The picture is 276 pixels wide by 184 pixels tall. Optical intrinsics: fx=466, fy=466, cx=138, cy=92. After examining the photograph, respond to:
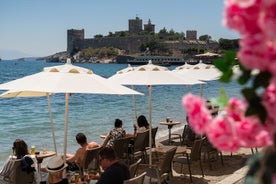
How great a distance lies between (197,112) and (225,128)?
0.09 meters

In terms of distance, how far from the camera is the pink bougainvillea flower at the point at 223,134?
1.25 meters

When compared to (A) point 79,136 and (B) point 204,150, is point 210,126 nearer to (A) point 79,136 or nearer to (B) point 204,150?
(A) point 79,136

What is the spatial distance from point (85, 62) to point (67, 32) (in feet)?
109

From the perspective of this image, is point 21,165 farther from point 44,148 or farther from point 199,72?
point 199,72

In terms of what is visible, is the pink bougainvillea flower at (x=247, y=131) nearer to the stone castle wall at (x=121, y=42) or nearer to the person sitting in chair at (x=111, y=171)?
the person sitting in chair at (x=111, y=171)

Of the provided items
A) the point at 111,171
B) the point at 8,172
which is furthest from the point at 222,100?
the point at 8,172

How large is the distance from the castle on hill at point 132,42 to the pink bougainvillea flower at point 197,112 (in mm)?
160538

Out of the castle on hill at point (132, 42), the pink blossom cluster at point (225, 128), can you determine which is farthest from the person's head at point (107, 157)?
the castle on hill at point (132, 42)

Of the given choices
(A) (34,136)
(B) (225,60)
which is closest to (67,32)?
(A) (34,136)

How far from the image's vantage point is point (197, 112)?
1252mm

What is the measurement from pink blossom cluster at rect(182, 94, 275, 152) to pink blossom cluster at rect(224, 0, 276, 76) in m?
0.18

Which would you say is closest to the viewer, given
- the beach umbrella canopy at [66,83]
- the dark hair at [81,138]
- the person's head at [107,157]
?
the person's head at [107,157]

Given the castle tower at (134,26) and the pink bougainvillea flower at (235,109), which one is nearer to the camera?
the pink bougainvillea flower at (235,109)

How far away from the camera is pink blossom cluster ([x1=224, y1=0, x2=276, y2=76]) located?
3.53 feet
